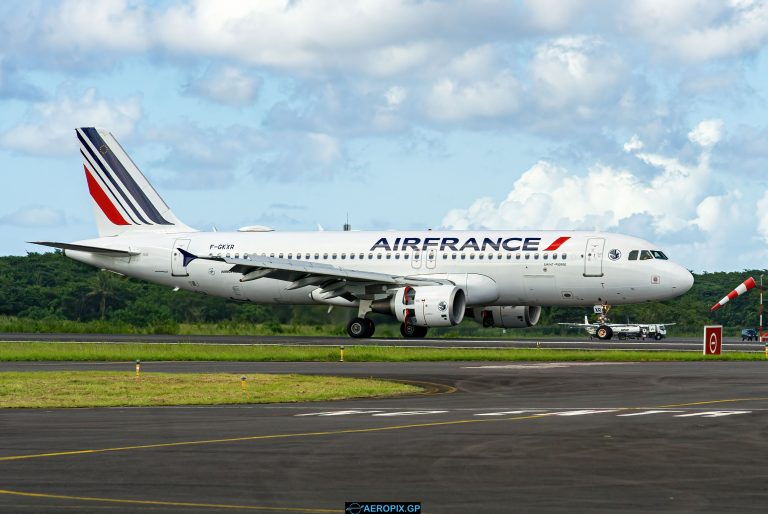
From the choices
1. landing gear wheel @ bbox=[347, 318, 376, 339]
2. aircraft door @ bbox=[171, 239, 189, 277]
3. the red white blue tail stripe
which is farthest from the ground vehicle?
the red white blue tail stripe

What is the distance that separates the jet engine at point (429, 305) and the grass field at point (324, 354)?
7.51m

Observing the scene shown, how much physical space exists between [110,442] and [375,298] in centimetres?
4163

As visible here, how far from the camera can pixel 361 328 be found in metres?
61.3

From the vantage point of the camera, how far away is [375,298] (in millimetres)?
60656

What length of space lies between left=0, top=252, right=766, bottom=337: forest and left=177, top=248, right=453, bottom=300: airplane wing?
13.0ft

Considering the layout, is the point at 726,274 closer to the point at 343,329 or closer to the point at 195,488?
the point at 343,329

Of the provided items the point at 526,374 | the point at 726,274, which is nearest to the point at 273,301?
the point at 526,374

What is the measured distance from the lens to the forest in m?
71.7

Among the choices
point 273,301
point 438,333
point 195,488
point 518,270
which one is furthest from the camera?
point 438,333

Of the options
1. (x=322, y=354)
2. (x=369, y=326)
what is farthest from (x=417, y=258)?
(x=322, y=354)

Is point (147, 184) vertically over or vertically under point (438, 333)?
over

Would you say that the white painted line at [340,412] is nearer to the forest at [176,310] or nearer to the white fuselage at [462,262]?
the white fuselage at [462,262]

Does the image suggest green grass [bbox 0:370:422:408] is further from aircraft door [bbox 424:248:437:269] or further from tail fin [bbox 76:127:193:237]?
tail fin [bbox 76:127:193:237]

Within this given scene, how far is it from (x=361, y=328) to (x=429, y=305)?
18.7 feet
